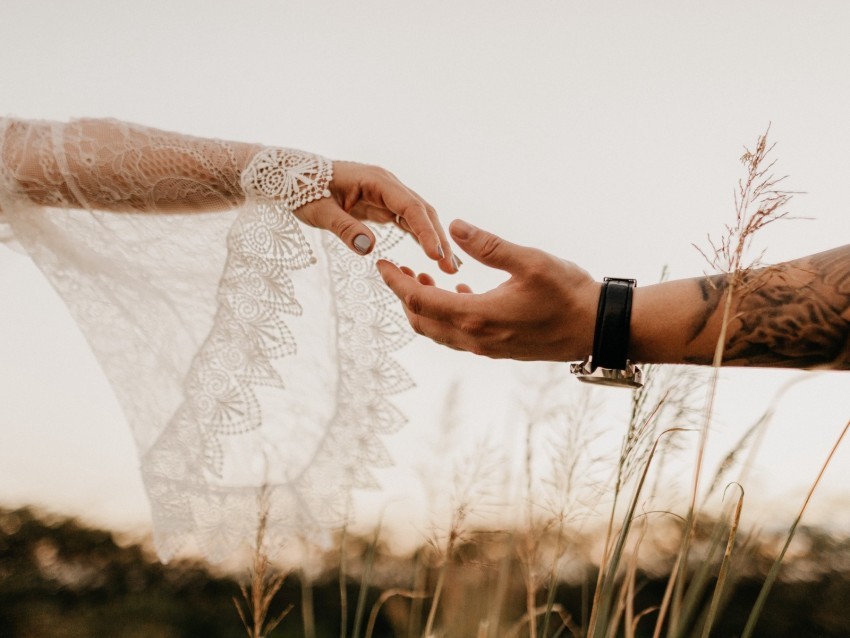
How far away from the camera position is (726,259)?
916mm

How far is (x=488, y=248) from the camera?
4.64ft

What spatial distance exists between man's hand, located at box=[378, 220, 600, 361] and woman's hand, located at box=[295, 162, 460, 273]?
0.10m

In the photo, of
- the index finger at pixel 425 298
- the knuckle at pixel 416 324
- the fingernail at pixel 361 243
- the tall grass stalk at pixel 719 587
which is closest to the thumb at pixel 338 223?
the fingernail at pixel 361 243

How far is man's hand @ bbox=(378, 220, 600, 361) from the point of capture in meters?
1.42

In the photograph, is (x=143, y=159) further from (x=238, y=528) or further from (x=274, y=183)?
(x=238, y=528)

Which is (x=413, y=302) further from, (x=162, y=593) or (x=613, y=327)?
(x=162, y=593)

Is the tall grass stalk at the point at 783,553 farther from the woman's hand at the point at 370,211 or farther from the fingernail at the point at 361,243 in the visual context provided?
the fingernail at the point at 361,243

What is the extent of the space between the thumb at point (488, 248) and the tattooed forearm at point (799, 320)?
0.40 m

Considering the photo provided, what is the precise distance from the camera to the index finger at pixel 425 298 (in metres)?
1.54

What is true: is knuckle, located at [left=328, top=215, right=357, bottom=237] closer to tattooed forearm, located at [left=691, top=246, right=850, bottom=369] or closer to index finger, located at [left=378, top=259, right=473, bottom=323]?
index finger, located at [left=378, top=259, right=473, bottom=323]

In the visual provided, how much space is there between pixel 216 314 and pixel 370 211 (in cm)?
50

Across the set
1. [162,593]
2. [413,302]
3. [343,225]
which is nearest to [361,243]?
[343,225]

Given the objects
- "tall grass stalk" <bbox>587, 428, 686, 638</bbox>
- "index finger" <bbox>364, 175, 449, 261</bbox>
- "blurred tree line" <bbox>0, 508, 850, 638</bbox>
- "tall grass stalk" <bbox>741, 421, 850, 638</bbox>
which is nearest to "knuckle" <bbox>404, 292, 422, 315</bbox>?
"index finger" <bbox>364, 175, 449, 261</bbox>

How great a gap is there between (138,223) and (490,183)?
177 inches
